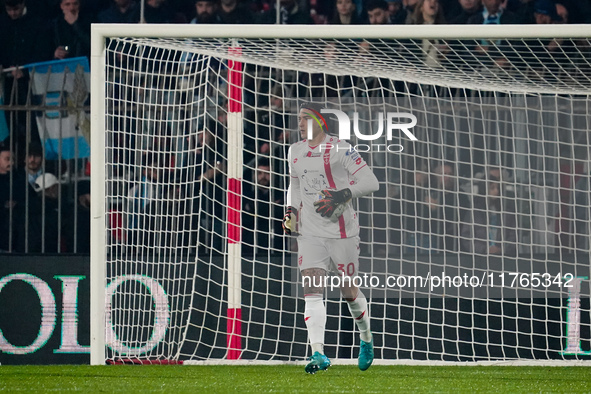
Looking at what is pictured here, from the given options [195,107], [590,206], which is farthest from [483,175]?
[195,107]

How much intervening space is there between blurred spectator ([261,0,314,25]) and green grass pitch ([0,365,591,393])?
2.84m

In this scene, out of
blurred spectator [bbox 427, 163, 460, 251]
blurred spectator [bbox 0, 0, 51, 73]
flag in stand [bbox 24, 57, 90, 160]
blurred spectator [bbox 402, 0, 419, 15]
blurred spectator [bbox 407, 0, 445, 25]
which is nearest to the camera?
blurred spectator [bbox 427, 163, 460, 251]

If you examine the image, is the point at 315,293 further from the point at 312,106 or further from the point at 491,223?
the point at 491,223

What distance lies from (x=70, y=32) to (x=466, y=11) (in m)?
3.08

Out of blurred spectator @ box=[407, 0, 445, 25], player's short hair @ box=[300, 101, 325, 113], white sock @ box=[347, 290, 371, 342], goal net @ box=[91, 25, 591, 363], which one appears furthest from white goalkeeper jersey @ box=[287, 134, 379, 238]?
blurred spectator @ box=[407, 0, 445, 25]

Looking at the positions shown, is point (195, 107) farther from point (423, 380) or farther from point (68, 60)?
point (423, 380)

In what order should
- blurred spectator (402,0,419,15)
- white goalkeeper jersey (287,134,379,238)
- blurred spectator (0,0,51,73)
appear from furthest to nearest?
1. blurred spectator (402,0,419,15)
2. blurred spectator (0,0,51,73)
3. white goalkeeper jersey (287,134,379,238)

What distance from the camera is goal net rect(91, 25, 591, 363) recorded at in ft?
19.1

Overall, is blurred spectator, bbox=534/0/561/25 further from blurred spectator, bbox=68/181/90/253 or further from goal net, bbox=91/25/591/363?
blurred spectator, bbox=68/181/90/253

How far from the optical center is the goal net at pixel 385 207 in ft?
19.1

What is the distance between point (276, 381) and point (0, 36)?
3733 mm

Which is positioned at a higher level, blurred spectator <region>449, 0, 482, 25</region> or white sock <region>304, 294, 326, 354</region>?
blurred spectator <region>449, 0, 482, 25</region>

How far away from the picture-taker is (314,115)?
527 centimetres

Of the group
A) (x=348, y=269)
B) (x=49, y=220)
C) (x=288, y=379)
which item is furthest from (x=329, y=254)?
(x=49, y=220)
